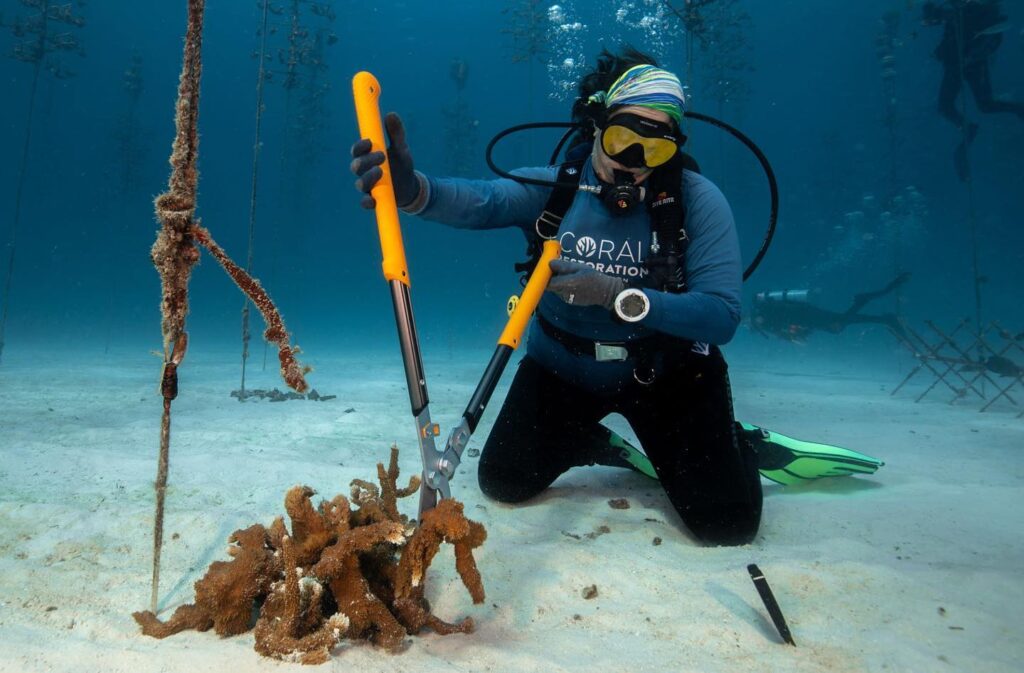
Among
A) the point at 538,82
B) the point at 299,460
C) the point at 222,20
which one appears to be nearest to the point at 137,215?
the point at 222,20

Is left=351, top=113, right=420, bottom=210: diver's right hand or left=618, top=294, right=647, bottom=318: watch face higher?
left=351, top=113, right=420, bottom=210: diver's right hand

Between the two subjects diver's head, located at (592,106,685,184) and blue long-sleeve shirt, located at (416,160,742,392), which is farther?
diver's head, located at (592,106,685,184)

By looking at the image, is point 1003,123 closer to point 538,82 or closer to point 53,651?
point 53,651

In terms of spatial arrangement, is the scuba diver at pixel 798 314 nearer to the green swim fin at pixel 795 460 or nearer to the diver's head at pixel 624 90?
the green swim fin at pixel 795 460

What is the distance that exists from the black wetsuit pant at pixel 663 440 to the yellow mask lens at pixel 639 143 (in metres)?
1.21

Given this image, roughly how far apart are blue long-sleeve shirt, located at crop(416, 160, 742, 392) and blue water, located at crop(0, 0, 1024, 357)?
38.7 metres

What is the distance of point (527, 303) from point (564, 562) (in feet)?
3.97

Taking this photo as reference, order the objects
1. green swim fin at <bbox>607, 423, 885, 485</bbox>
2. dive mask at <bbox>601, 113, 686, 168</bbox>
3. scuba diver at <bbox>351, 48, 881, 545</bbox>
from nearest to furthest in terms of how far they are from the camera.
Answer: scuba diver at <bbox>351, 48, 881, 545</bbox>
dive mask at <bbox>601, 113, 686, 168</bbox>
green swim fin at <bbox>607, 423, 885, 485</bbox>

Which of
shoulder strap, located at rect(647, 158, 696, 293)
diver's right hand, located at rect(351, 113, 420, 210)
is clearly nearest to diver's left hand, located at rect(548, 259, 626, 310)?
shoulder strap, located at rect(647, 158, 696, 293)

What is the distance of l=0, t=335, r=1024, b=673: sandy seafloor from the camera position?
157 centimetres

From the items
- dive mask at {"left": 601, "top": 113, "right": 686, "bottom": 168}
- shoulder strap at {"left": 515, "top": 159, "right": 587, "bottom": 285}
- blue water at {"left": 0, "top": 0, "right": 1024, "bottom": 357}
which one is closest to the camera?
dive mask at {"left": 601, "top": 113, "right": 686, "bottom": 168}

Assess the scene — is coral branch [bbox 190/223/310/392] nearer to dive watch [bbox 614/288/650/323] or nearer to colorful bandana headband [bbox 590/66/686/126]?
dive watch [bbox 614/288/650/323]

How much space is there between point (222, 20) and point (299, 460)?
367 ft

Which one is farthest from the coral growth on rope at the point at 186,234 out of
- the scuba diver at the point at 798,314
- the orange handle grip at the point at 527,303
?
the scuba diver at the point at 798,314
